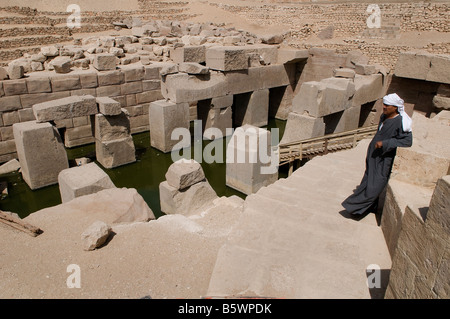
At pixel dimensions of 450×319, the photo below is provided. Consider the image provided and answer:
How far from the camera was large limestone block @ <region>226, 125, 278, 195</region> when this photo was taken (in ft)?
23.6

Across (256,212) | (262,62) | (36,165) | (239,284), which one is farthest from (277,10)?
(239,284)

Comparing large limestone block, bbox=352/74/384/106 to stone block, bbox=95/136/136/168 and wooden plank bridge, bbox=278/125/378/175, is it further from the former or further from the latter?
stone block, bbox=95/136/136/168

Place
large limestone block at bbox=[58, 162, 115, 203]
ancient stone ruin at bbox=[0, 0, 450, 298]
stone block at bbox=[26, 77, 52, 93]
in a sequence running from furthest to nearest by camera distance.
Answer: stone block at bbox=[26, 77, 52, 93] → large limestone block at bbox=[58, 162, 115, 203] → ancient stone ruin at bbox=[0, 0, 450, 298]

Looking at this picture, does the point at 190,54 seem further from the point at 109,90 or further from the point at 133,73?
the point at 109,90

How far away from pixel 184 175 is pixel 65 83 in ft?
16.4

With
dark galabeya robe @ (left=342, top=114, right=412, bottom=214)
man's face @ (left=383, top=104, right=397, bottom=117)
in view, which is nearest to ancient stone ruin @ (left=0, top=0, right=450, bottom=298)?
dark galabeya robe @ (left=342, top=114, right=412, bottom=214)

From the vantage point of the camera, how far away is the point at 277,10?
1692 cm

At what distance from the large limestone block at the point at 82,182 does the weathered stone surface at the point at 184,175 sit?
1.07 meters

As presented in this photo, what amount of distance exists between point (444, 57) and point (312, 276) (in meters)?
7.71

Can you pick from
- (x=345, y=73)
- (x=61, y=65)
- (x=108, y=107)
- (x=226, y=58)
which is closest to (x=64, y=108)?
(x=108, y=107)

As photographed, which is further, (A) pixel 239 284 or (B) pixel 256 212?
(B) pixel 256 212

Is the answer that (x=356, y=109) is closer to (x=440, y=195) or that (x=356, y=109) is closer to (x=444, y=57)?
(x=444, y=57)

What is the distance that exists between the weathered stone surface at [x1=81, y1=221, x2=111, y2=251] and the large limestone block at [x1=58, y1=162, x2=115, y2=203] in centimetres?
196
